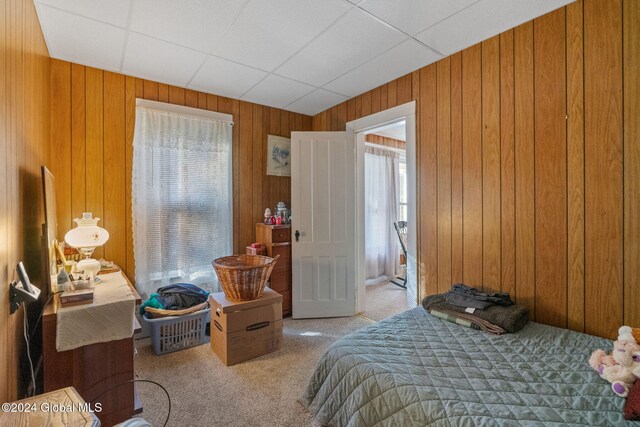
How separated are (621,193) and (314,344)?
2.38 metres

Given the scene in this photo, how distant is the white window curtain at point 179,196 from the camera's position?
9.09 feet

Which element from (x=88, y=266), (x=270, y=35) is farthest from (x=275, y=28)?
(x=88, y=266)

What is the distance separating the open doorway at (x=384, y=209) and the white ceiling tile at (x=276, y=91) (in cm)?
164

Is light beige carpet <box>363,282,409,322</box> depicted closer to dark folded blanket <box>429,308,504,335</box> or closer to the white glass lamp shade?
dark folded blanket <box>429,308,504,335</box>

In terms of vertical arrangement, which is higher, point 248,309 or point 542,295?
point 542,295

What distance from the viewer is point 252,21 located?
1.95 metres

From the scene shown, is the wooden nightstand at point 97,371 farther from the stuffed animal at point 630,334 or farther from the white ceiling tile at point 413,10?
the stuffed animal at point 630,334

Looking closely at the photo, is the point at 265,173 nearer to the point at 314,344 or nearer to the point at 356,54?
the point at 356,54

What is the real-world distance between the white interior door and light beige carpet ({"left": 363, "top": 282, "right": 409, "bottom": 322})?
0.31 meters

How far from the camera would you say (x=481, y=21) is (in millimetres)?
1948

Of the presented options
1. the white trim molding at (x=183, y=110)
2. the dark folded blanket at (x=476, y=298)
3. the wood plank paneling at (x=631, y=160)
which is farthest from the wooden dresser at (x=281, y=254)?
the wood plank paneling at (x=631, y=160)

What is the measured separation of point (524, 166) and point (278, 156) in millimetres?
2613

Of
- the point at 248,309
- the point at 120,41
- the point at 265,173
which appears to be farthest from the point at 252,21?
the point at 248,309

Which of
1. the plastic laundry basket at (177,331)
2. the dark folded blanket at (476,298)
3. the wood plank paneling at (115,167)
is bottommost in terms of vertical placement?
the plastic laundry basket at (177,331)
